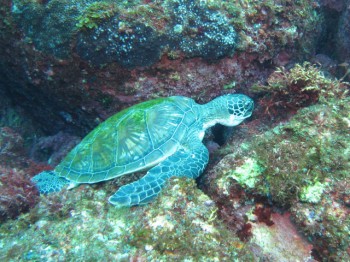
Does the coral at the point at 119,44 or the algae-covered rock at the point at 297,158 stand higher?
the coral at the point at 119,44

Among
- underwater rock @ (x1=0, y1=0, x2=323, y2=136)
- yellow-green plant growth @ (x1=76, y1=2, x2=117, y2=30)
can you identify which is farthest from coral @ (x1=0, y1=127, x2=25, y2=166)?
yellow-green plant growth @ (x1=76, y1=2, x2=117, y2=30)

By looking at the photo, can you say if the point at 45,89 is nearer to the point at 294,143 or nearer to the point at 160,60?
the point at 160,60

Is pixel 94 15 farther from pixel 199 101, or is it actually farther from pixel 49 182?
pixel 49 182

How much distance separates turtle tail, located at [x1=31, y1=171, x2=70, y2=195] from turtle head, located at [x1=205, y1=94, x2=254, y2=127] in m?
2.39

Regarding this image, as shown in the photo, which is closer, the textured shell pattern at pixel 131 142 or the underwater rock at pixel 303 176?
the underwater rock at pixel 303 176

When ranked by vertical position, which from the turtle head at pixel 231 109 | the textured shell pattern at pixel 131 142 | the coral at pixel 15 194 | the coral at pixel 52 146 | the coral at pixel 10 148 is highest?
the turtle head at pixel 231 109

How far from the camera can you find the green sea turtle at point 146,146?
3041 mm

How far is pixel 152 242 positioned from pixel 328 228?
140 cm

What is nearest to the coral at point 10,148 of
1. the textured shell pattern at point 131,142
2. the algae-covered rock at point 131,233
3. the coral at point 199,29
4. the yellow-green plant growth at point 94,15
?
the textured shell pattern at point 131,142

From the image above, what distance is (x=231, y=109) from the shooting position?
3662 mm

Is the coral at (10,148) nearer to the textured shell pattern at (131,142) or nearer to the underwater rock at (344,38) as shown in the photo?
the textured shell pattern at (131,142)

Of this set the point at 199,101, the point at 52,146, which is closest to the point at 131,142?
the point at 199,101

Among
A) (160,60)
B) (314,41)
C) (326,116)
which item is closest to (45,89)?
(160,60)

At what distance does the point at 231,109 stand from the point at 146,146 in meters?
1.45
